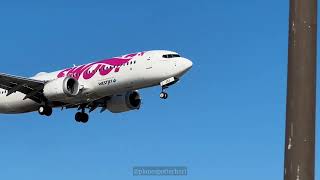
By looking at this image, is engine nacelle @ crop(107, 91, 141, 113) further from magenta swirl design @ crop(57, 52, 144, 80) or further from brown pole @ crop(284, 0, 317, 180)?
brown pole @ crop(284, 0, 317, 180)

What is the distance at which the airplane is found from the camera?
45.2 m

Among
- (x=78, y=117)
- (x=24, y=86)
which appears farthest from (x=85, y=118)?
(x=24, y=86)

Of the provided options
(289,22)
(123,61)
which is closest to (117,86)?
(123,61)

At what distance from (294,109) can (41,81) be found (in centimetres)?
4753

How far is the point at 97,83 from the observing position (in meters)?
46.6

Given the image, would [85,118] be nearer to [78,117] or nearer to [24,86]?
[78,117]

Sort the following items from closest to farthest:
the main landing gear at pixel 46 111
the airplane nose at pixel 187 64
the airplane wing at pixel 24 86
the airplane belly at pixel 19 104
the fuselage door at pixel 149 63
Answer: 1. the fuselage door at pixel 149 63
2. the airplane nose at pixel 187 64
3. the airplane wing at pixel 24 86
4. the main landing gear at pixel 46 111
5. the airplane belly at pixel 19 104

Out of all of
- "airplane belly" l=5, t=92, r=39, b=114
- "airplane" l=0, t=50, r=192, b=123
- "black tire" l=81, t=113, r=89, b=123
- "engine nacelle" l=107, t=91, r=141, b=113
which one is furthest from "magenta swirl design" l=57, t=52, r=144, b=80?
"black tire" l=81, t=113, r=89, b=123

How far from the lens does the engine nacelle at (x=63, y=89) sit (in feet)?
154

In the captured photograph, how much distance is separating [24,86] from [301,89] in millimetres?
47093

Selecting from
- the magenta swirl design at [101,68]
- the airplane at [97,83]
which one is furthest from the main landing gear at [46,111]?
the magenta swirl design at [101,68]

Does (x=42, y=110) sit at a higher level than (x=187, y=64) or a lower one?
lower

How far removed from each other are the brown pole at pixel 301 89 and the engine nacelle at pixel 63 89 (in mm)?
43558

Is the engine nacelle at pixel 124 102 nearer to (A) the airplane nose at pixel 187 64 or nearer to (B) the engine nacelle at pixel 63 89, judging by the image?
(B) the engine nacelle at pixel 63 89
